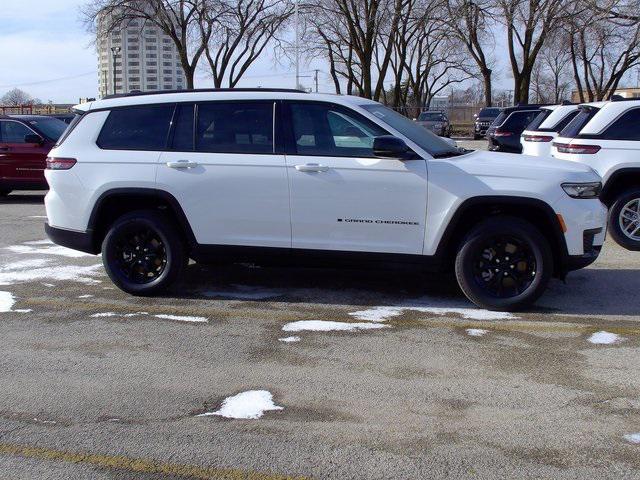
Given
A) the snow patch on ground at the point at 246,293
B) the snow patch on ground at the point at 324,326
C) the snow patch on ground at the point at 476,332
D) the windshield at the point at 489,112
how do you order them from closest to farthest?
1. the snow patch on ground at the point at 476,332
2. the snow patch on ground at the point at 324,326
3. the snow patch on ground at the point at 246,293
4. the windshield at the point at 489,112

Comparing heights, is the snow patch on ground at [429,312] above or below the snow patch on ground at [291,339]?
above

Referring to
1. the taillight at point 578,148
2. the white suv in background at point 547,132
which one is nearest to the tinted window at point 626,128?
the taillight at point 578,148

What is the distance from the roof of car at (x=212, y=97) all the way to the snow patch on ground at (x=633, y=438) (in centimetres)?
370

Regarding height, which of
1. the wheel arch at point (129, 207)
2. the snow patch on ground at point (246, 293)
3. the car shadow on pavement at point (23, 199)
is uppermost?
the wheel arch at point (129, 207)

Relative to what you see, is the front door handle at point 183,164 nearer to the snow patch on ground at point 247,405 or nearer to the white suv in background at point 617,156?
the snow patch on ground at point 247,405

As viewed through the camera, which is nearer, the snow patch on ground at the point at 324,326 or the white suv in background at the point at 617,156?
the snow patch on ground at the point at 324,326

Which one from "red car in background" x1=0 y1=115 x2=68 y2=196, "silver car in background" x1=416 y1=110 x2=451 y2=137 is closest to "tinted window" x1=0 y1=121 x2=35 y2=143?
"red car in background" x1=0 y1=115 x2=68 y2=196

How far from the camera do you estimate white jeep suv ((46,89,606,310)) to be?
6.42 meters

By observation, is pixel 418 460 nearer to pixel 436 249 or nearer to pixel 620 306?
pixel 436 249

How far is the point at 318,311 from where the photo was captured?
22.0 ft

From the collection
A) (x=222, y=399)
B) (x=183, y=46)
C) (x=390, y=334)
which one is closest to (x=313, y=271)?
(x=390, y=334)

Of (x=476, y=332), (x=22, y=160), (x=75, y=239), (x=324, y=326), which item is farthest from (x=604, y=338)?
(x=22, y=160)

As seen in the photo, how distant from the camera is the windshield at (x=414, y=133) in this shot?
6711mm

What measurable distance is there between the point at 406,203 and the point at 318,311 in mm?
1203
